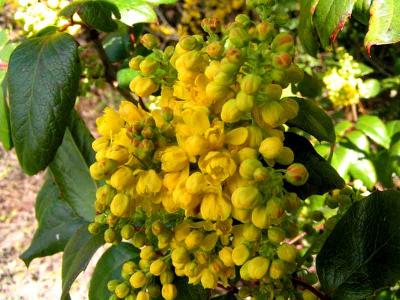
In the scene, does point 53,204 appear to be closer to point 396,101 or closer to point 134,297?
point 134,297

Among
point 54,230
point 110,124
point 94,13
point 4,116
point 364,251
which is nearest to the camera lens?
point 110,124

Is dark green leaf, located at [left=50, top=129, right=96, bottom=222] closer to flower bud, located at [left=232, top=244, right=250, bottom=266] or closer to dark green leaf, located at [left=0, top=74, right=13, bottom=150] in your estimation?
dark green leaf, located at [left=0, top=74, right=13, bottom=150]

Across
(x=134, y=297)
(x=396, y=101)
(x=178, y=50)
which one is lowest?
(x=396, y=101)

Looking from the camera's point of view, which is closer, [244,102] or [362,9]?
[244,102]

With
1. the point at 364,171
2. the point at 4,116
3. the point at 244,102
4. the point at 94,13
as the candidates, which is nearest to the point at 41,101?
the point at 94,13

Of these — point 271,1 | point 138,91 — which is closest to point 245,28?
point 271,1

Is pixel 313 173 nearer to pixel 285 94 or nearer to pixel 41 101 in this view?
pixel 285 94
